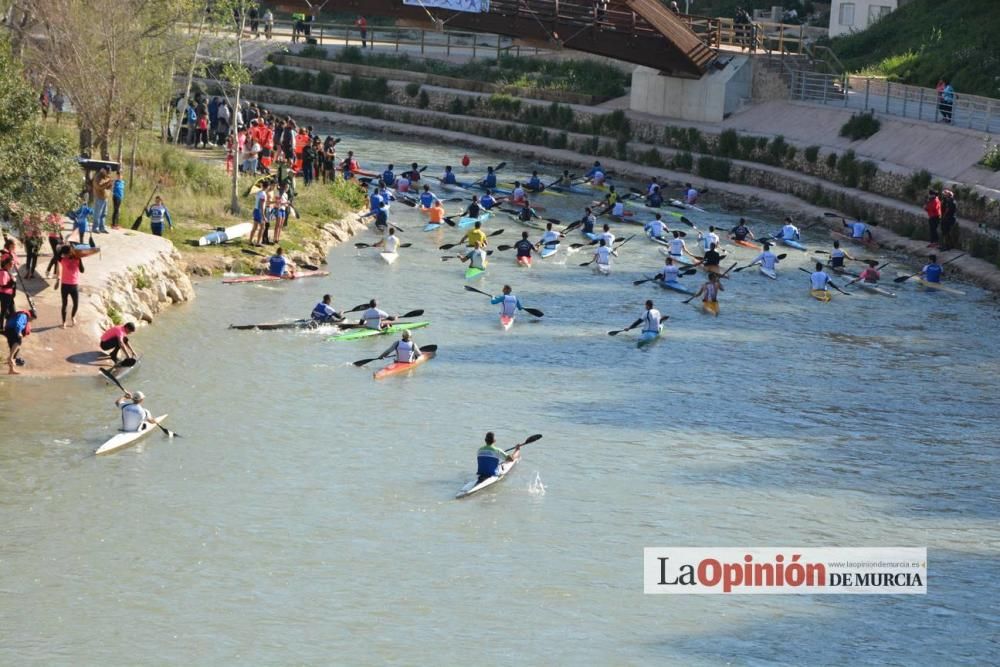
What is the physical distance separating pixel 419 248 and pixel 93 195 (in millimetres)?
11762

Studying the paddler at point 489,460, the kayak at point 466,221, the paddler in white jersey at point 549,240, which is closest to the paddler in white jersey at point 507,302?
the paddler in white jersey at point 549,240

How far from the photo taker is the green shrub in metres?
55.1

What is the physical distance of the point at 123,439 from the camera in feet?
85.7

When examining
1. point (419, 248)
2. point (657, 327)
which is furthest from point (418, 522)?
point (419, 248)

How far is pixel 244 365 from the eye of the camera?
31.6m

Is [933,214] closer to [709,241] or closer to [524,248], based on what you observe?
[709,241]

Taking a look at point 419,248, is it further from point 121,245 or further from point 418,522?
point 418,522

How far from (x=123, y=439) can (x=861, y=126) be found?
119 ft

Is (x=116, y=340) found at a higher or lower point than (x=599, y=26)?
lower

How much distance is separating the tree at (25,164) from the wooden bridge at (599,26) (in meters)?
33.8

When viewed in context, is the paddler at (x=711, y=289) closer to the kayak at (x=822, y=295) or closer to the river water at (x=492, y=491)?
the river water at (x=492, y=491)

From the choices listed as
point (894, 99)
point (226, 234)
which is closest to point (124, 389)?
point (226, 234)

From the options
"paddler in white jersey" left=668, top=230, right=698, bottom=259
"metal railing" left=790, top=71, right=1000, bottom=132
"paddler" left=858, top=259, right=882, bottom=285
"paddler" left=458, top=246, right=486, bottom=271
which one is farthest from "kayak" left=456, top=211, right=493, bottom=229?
"metal railing" left=790, top=71, right=1000, bottom=132

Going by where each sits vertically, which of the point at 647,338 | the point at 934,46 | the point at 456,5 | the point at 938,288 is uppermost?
the point at 456,5
